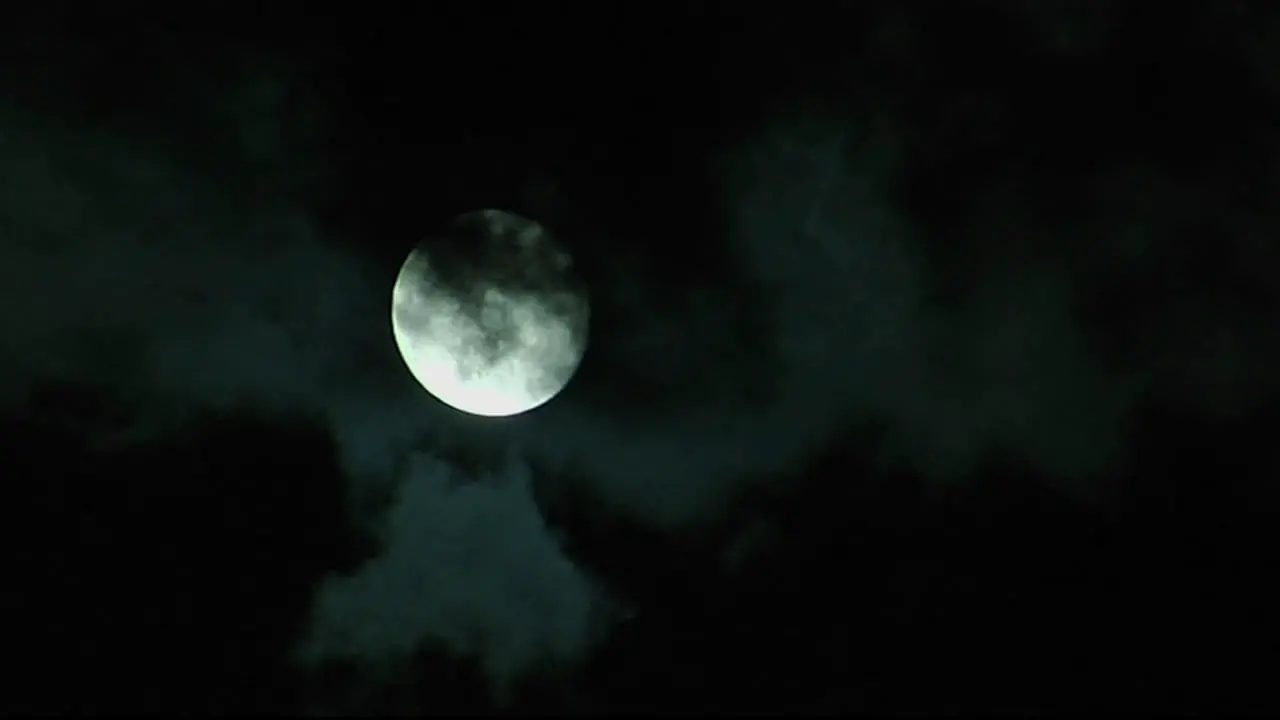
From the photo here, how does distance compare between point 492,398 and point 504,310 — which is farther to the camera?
point 492,398

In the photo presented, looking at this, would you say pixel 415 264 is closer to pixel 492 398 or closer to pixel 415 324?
pixel 415 324

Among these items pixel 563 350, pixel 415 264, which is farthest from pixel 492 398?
pixel 415 264

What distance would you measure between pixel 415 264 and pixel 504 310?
3.75 metres

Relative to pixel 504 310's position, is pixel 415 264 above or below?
above

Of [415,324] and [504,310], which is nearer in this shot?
[504,310]

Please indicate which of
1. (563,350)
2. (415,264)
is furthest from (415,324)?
(563,350)

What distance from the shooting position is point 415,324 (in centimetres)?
3206

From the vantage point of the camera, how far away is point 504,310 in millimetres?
29766

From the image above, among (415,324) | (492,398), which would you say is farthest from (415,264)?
(492,398)

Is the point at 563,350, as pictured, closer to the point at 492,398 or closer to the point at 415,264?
the point at 492,398

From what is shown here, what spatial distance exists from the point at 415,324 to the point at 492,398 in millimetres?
3676

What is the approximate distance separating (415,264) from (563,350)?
5.71 metres

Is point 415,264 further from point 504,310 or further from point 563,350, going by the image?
point 563,350

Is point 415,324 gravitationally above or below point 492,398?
above
